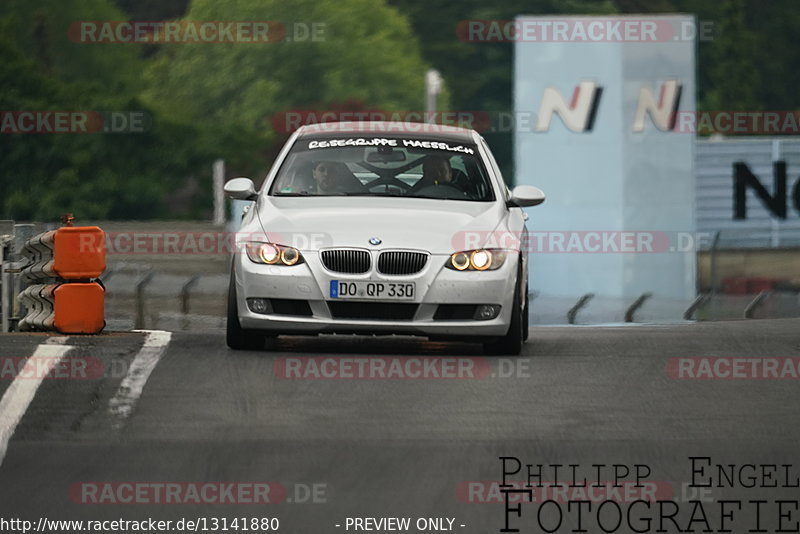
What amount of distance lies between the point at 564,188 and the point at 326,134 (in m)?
28.6

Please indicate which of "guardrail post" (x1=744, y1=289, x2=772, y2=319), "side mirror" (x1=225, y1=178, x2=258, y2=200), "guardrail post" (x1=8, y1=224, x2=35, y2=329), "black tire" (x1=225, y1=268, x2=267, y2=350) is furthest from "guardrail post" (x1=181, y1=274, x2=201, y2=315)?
"black tire" (x1=225, y1=268, x2=267, y2=350)

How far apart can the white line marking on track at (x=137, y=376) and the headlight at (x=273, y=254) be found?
833 mm

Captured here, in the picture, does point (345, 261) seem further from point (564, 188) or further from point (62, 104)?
point (62, 104)

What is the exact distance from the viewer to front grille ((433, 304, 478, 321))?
1301 centimetres

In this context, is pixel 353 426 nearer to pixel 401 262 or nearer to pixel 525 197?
pixel 401 262

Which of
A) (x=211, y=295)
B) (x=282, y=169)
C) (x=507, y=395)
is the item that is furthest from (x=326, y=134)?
(x=211, y=295)

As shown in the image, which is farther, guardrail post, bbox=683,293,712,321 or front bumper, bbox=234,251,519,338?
guardrail post, bbox=683,293,712,321

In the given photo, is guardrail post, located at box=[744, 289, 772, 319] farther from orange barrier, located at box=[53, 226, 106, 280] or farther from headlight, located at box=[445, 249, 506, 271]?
orange barrier, located at box=[53, 226, 106, 280]

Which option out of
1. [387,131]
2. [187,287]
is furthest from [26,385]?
[187,287]

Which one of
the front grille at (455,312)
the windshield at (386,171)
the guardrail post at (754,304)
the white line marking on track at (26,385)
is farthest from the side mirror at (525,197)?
the guardrail post at (754,304)

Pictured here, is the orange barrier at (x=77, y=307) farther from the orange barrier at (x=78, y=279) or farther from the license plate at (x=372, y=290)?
the license plate at (x=372, y=290)

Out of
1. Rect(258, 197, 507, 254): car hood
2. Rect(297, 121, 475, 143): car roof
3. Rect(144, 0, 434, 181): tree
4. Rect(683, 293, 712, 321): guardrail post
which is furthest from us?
Rect(144, 0, 434, 181): tree

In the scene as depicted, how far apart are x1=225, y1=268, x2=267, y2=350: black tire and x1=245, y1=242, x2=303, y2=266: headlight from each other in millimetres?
250

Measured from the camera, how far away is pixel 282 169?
47.1 ft
